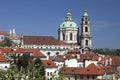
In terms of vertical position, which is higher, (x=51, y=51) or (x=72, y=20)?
(x=72, y=20)

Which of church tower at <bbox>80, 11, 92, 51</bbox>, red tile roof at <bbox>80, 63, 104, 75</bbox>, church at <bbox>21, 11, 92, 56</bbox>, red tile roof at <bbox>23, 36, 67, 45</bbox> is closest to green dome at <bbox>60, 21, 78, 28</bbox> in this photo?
church at <bbox>21, 11, 92, 56</bbox>

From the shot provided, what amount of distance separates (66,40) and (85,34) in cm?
915

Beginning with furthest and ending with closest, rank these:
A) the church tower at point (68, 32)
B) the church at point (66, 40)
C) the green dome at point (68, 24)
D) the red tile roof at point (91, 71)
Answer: the green dome at point (68, 24) → the church tower at point (68, 32) → the church at point (66, 40) → the red tile roof at point (91, 71)

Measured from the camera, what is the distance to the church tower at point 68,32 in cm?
16325

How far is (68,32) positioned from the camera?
165375 mm

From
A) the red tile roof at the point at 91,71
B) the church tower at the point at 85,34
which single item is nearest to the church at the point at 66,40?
the church tower at the point at 85,34

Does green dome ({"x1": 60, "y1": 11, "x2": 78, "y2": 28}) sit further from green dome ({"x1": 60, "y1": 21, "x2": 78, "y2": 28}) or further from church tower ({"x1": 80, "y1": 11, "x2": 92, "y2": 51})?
church tower ({"x1": 80, "y1": 11, "x2": 92, "y2": 51})

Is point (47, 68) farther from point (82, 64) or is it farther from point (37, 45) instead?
point (37, 45)

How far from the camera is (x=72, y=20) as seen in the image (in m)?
173

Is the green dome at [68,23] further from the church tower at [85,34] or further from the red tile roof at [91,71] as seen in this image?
the red tile roof at [91,71]

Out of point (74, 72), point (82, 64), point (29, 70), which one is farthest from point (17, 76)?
point (82, 64)

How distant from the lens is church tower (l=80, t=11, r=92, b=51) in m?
156

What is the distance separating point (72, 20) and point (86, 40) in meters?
19.3

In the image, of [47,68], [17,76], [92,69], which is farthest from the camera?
[47,68]
